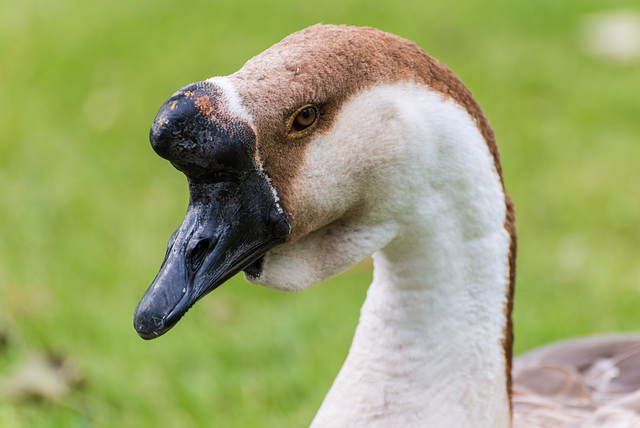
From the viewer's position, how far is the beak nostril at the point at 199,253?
4.91 ft

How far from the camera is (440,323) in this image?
1.82 m

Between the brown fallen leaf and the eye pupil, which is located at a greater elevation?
the eye pupil

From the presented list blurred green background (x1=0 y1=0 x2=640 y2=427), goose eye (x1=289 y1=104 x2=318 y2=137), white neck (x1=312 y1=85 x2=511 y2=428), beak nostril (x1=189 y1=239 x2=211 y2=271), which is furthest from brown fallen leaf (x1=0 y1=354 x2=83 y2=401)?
goose eye (x1=289 y1=104 x2=318 y2=137)

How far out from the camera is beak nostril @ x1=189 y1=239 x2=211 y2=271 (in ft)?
4.91

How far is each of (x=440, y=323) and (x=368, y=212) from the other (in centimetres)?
34

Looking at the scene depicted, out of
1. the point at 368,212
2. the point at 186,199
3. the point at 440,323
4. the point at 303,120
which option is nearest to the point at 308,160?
the point at 303,120

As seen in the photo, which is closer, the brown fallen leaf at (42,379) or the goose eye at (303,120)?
the goose eye at (303,120)

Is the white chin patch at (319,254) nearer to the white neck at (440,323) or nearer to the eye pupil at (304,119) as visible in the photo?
the white neck at (440,323)

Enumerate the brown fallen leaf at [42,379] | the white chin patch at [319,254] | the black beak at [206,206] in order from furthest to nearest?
the brown fallen leaf at [42,379] → the white chin patch at [319,254] → the black beak at [206,206]

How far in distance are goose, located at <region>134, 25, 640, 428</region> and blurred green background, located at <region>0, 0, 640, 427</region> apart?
1178 millimetres

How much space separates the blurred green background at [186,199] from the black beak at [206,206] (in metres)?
1.38

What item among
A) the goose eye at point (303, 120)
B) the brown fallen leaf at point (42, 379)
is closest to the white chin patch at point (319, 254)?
the goose eye at point (303, 120)

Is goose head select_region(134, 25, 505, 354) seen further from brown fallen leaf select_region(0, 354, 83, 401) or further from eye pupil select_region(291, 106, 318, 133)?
brown fallen leaf select_region(0, 354, 83, 401)

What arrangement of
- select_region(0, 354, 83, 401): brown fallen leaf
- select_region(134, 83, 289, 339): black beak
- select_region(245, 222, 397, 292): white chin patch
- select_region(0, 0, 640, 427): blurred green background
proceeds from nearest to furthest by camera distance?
1. select_region(134, 83, 289, 339): black beak
2. select_region(245, 222, 397, 292): white chin patch
3. select_region(0, 354, 83, 401): brown fallen leaf
4. select_region(0, 0, 640, 427): blurred green background
